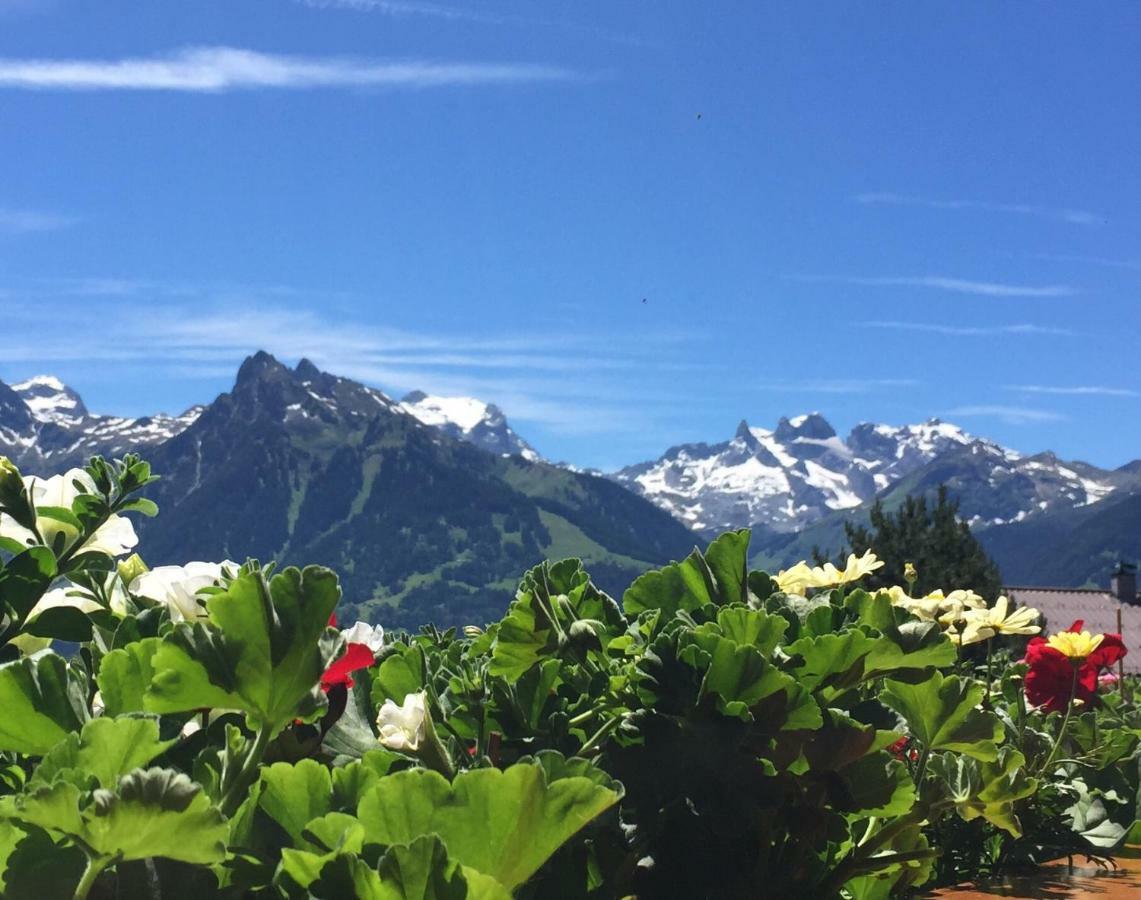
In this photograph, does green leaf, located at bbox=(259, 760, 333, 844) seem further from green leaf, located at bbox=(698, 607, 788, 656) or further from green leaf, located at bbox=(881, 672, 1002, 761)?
green leaf, located at bbox=(881, 672, 1002, 761)

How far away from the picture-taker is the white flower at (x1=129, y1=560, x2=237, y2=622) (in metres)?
1.58

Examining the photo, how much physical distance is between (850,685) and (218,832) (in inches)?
42.9

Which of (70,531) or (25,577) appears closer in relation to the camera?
(25,577)

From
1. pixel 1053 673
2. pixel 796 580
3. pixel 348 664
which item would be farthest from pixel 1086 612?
pixel 348 664

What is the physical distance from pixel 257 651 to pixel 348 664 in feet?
1.05

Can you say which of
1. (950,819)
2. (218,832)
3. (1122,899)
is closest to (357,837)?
(218,832)

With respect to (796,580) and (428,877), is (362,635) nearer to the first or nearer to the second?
(428,877)

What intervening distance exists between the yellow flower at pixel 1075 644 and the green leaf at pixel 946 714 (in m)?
1.46

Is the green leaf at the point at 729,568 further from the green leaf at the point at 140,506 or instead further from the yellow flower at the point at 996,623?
the yellow flower at the point at 996,623

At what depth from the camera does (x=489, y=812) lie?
1035mm

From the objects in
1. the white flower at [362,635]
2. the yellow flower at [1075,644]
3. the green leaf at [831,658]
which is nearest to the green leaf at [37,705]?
the white flower at [362,635]

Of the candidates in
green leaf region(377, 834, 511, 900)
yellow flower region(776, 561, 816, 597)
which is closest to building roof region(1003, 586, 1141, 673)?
yellow flower region(776, 561, 816, 597)

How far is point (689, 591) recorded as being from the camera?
205cm

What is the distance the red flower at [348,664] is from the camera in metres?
1.43
